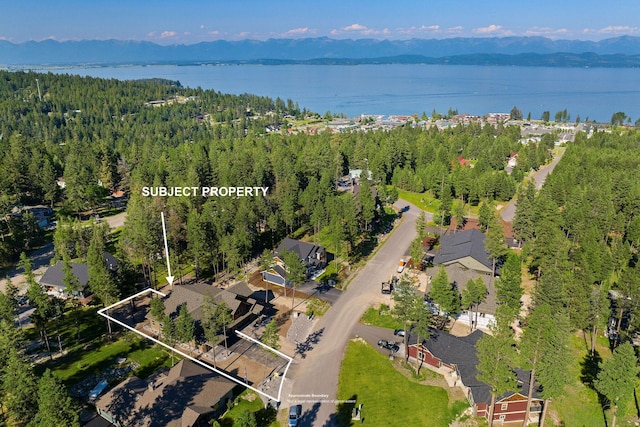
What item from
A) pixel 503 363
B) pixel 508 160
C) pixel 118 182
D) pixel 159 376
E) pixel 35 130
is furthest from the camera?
pixel 35 130

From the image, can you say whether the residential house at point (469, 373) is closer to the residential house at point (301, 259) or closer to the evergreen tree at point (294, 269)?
the evergreen tree at point (294, 269)

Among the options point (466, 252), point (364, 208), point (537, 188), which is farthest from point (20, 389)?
point (537, 188)

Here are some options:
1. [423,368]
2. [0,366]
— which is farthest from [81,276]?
[423,368]

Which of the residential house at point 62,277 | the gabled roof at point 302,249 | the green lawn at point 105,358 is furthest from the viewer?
the gabled roof at point 302,249

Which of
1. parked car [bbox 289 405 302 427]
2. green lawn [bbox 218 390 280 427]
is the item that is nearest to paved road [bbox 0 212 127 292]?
green lawn [bbox 218 390 280 427]

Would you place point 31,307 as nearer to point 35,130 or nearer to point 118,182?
point 118,182

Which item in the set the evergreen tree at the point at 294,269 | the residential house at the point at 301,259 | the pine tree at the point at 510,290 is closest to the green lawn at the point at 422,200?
the residential house at the point at 301,259

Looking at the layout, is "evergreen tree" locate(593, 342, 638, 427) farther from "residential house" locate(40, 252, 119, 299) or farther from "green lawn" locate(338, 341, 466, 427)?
"residential house" locate(40, 252, 119, 299)
